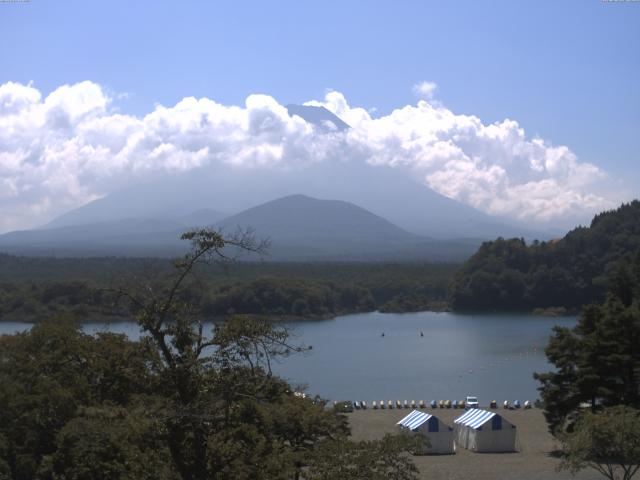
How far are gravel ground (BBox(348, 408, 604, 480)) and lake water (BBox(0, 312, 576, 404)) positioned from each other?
2.82m

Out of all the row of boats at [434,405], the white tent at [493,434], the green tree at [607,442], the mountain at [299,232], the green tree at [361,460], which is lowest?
the row of boats at [434,405]

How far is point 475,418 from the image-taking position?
13383mm

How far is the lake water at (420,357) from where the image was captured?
20.8m

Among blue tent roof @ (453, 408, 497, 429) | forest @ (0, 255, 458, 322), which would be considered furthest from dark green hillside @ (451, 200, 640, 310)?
blue tent roof @ (453, 408, 497, 429)

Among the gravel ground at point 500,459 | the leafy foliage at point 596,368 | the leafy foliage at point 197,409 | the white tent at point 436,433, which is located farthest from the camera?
the white tent at point 436,433

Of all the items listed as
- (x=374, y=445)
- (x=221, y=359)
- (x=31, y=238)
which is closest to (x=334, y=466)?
(x=374, y=445)

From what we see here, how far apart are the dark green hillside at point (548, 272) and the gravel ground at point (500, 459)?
27.3m

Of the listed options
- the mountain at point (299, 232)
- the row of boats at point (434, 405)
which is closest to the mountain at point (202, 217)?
the mountain at point (299, 232)

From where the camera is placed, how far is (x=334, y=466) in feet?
15.7

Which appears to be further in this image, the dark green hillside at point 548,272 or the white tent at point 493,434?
the dark green hillside at point 548,272

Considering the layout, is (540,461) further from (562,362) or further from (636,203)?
(636,203)

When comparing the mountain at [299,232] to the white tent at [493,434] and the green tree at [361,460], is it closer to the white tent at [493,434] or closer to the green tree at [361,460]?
the white tent at [493,434]

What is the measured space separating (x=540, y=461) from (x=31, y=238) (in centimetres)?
18072

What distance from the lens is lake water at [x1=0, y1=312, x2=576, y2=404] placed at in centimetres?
2084
